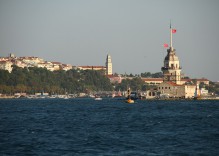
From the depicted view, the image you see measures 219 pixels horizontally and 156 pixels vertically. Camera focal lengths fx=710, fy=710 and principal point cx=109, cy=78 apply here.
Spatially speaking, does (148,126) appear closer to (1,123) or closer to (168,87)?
(1,123)

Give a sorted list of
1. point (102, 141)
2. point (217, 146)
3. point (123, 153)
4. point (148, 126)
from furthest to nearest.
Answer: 1. point (148, 126)
2. point (102, 141)
3. point (217, 146)
4. point (123, 153)

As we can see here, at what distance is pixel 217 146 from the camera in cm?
5119

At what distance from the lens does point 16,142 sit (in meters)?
54.1

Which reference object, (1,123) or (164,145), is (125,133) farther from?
(1,123)

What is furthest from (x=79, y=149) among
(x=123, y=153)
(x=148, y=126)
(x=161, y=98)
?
(x=161, y=98)

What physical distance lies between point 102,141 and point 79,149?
5.24m

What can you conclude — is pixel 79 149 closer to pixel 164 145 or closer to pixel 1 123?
pixel 164 145

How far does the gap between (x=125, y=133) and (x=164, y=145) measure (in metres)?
10.0

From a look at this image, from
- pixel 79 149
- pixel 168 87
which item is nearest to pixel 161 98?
pixel 168 87

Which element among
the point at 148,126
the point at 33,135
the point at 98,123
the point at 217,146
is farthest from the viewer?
the point at 98,123

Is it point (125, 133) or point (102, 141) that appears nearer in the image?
point (102, 141)

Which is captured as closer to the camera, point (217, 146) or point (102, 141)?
point (217, 146)

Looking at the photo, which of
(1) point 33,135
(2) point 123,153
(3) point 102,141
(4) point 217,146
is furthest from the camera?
(1) point 33,135

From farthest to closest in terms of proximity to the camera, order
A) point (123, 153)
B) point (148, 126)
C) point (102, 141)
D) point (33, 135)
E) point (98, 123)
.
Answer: point (98, 123) < point (148, 126) < point (33, 135) < point (102, 141) < point (123, 153)
